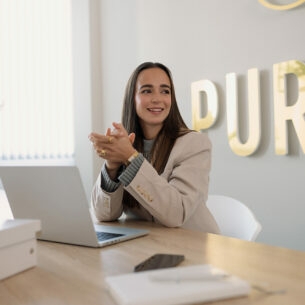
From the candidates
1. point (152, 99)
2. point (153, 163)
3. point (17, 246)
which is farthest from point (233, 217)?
point (17, 246)

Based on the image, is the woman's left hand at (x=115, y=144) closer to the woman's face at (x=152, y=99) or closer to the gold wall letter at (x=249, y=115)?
the woman's face at (x=152, y=99)

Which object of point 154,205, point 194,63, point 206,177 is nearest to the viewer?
point 154,205

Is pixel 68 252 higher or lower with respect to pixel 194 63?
lower

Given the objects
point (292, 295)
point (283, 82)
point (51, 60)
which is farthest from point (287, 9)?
point (51, 60)

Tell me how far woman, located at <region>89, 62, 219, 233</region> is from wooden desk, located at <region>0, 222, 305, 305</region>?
7.4 inches

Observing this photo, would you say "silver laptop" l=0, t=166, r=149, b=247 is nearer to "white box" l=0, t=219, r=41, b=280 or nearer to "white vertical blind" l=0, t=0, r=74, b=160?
"white box" l=0, t=219, r=41, b=280

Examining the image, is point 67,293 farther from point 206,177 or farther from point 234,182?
point 234,182

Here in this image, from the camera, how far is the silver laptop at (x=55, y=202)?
3.79ft

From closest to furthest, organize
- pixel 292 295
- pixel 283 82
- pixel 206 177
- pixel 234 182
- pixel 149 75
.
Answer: pixel 292 295 → pixel 206 177 → pixel 149 75 → pixel 283 82 → pixel 234 182

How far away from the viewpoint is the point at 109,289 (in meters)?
0.80

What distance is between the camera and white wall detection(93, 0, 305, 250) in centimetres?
248

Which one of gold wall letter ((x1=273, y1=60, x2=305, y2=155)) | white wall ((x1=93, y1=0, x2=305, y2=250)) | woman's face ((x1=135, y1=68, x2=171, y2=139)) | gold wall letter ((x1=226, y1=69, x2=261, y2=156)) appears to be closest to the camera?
woman's face ((x1=135, y1=68, x2=171, y2=139))

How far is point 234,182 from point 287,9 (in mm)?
1046

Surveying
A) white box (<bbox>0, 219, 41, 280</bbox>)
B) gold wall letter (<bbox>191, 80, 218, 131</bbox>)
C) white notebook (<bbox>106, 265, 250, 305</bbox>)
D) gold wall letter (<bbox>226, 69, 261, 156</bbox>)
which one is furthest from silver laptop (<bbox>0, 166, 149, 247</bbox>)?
gold wall letter (<bbox>191, 80, 218, 131</bbox>)
